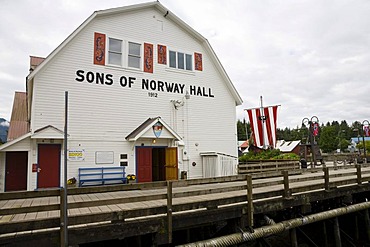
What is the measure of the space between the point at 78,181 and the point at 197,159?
5677 mm

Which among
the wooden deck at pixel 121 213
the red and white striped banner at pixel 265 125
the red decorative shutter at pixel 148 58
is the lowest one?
the wooden deck at pixel 121 213

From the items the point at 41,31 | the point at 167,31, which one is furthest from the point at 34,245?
the point at 41,31

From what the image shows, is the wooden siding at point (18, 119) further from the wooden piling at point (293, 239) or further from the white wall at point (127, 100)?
the wooden piling at point (293, 239)

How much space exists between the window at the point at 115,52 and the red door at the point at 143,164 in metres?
4.05

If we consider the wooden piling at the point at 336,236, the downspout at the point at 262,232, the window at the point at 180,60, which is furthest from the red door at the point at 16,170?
the wooden piling at the point at 336,236

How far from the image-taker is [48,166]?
10570 mm

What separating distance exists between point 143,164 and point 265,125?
7476 millimetres

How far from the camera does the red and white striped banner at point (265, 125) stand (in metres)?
15.4

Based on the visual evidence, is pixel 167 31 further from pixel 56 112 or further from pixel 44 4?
pixel 56 112

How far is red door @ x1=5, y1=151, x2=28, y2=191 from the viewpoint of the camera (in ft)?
39.2

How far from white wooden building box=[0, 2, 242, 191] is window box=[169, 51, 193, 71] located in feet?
0.17

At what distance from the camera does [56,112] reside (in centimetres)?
1079

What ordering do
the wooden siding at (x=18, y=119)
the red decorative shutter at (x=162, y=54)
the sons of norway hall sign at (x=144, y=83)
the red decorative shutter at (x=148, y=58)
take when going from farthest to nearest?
1. the wooden siding at (x=18, y=119)
2. the red decorative shutter at (x=162, y=54)
3. the red decorative shutter at (x=148, y=58)
4. the sons of norway hall sign at (x=144, y=83)

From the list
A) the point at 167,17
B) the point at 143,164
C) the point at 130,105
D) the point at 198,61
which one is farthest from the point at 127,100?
the point at 167,17
